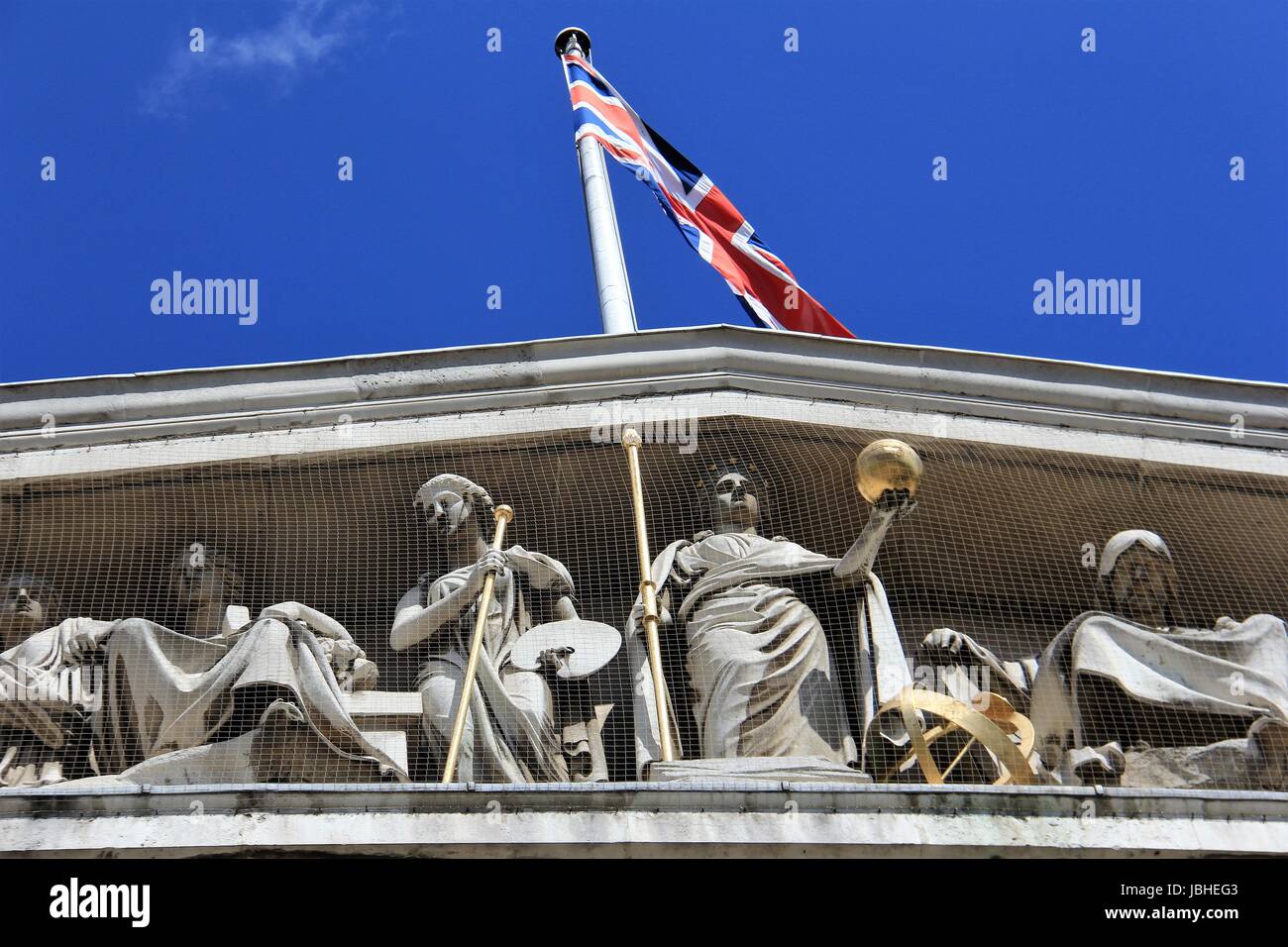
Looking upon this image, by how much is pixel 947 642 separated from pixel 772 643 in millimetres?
995

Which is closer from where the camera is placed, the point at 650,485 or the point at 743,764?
the point at 743,764

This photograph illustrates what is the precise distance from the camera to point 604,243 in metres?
16.2

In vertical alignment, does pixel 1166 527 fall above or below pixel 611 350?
below

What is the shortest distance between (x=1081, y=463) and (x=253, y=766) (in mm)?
4638

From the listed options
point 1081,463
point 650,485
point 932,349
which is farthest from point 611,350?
point 1081,463

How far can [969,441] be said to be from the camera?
11.4 meters

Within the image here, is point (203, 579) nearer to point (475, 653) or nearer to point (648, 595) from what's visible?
point (475, 653)

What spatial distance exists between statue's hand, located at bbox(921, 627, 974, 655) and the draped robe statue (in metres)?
0.31

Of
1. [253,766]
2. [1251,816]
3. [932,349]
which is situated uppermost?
[932,349]

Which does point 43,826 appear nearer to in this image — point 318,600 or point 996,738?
point 318,600

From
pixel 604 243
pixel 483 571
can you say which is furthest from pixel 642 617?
pixel 604 243
